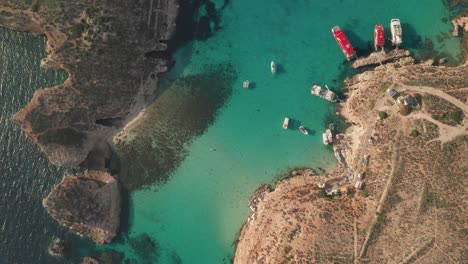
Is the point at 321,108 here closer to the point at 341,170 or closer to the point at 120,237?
the point at 341,170

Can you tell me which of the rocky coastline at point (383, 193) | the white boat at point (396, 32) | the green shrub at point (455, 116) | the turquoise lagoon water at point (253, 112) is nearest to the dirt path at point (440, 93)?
the rocky coastline at point (383, 193)

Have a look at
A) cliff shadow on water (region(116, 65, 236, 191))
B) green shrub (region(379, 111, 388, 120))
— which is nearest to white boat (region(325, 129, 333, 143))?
green shrub (region(379, 111, 388, 120))

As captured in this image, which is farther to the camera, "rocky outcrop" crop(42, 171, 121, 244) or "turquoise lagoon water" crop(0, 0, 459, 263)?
"turquoise lagoon water" crop(0, 0, 459, 263)

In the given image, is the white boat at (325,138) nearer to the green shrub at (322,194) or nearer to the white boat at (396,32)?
the green shrub at (322,194)

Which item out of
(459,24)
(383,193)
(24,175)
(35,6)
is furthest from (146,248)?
(459,24)

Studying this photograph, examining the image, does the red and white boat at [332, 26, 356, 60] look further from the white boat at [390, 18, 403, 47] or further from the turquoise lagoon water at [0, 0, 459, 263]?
the white boat at [390, 18, 403, 47]

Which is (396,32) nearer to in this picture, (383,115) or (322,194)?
(383,115)

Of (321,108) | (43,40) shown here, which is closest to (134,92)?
(43,40)

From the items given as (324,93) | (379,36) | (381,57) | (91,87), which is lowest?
(324,93)
